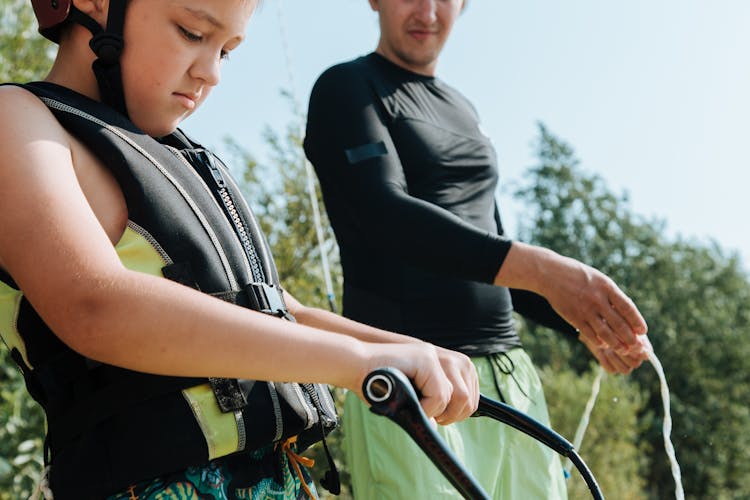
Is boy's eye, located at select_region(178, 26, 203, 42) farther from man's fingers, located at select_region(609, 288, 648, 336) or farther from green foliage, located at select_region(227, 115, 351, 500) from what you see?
green foliage, located at select_region(227, 115, 351, 500)

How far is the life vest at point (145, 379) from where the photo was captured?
1706 millimetres

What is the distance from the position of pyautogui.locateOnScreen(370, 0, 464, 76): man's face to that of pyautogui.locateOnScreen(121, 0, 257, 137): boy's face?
163 centimetres

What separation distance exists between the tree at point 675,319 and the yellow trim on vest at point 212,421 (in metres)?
15.7

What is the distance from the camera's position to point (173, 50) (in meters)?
1.89

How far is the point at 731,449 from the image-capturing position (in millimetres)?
18109

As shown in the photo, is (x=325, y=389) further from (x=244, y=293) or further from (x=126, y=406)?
(x=126, y=406)

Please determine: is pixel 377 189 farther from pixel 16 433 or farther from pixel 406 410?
pixel 16 433

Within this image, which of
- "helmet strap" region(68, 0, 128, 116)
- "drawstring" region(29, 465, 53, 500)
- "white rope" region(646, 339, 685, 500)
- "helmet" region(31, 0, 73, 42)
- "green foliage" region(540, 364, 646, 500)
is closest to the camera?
"drawstring" region(29, 465, 53, 500)

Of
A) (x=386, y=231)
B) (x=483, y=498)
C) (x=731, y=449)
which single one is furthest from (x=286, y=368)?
(x=731, y=449)

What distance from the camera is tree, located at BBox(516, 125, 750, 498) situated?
1803 cm

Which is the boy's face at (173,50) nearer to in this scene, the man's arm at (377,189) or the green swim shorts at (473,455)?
the man's arm at (377,189)

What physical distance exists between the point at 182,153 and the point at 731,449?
59.1 ft

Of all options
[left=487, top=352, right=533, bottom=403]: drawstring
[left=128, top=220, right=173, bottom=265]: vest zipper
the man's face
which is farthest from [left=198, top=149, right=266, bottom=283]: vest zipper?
the man's face

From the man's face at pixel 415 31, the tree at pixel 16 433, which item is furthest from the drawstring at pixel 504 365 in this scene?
the tree at pixel 16 433
